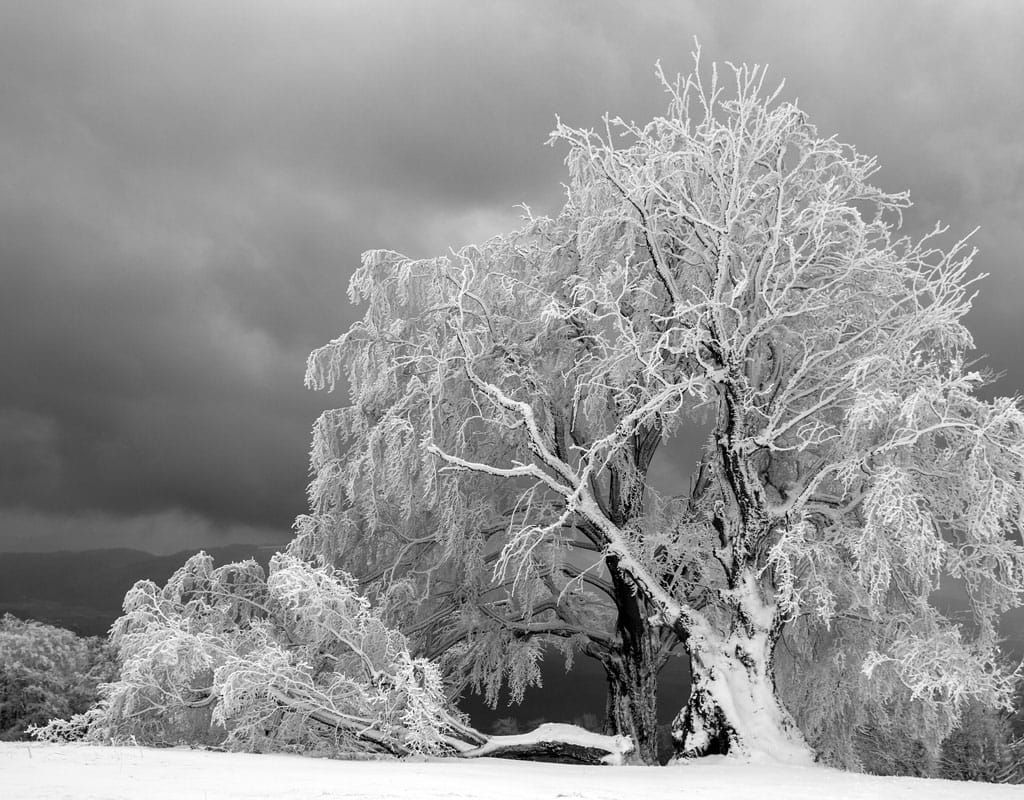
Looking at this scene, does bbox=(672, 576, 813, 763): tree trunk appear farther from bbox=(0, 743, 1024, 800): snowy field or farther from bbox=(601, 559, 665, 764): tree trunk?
bbox=(601, 559, 665, 764): tree trunk

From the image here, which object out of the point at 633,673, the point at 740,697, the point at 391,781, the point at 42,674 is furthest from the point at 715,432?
the point at 42,674

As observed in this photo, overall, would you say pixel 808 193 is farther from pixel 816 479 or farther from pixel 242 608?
pixel 242 608

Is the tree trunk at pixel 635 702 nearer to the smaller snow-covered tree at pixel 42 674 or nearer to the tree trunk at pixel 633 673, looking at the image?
the tree trunk at pixel 633 673

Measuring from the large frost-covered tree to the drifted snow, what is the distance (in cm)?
103

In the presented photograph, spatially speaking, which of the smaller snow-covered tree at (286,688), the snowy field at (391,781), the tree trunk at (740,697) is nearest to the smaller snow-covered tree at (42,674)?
the smaller snow-covered tree at (286,688)

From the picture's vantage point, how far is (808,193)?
13.3 metres

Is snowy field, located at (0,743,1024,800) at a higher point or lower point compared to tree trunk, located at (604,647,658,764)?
lower

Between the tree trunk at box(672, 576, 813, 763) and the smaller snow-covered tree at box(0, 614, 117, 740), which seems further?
the smaller snow-covered tree at box(0, 614, 117, 740)

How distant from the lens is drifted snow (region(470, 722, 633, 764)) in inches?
469

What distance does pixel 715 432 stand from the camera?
1242 cm

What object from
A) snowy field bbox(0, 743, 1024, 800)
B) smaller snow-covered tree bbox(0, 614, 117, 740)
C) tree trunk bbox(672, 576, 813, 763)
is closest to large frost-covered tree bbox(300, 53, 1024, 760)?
tree trunk bbox(672, 576, 813, 763)

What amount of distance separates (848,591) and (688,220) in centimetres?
559

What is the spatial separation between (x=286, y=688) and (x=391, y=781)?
3.74m

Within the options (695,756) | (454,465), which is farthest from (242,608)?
(695,756)
